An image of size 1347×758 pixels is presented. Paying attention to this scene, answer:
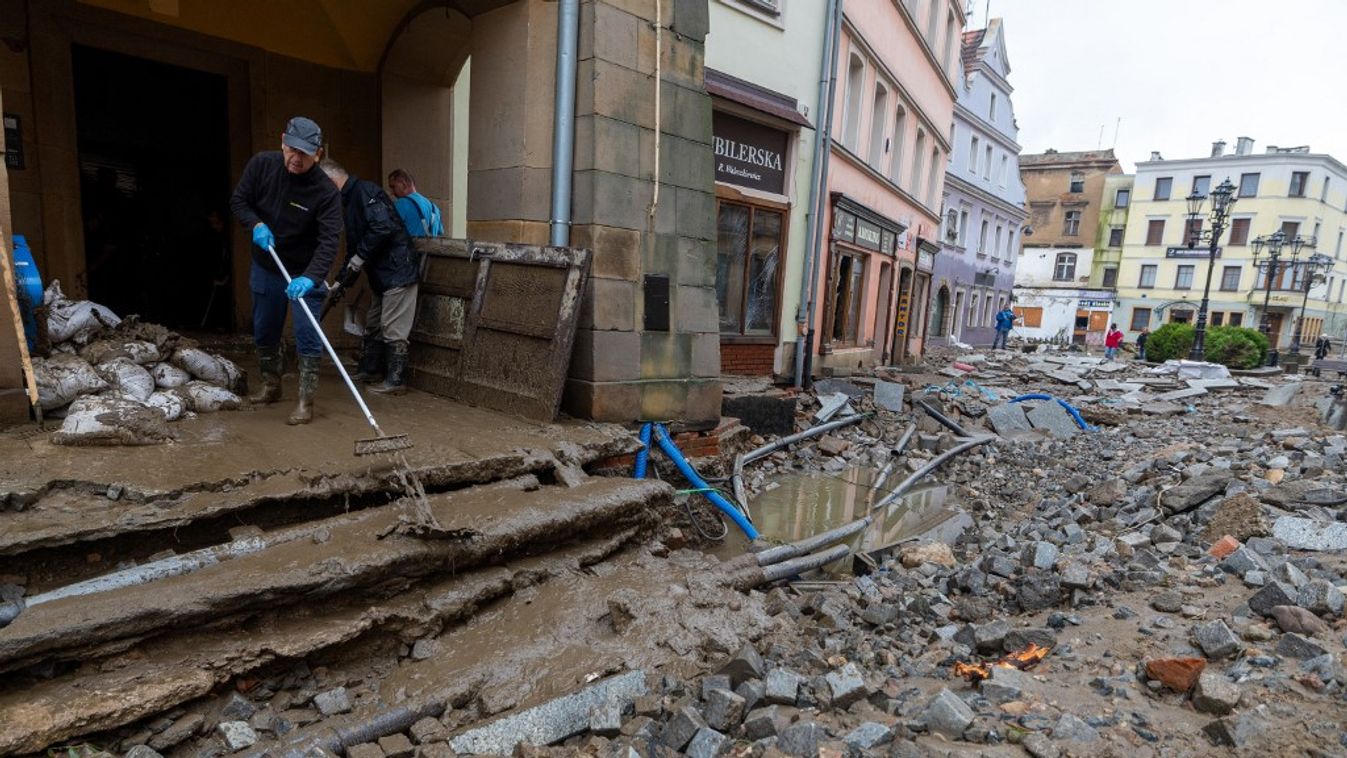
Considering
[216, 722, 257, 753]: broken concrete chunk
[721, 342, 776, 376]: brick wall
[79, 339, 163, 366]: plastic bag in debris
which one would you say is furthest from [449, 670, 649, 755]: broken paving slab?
[721, 342, 776, 376]: brick wall

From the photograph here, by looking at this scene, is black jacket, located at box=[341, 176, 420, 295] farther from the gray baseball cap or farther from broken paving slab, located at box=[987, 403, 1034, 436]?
broken paving slab, located at box=[987, 403, 1034, 436]

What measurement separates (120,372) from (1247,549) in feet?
24.5

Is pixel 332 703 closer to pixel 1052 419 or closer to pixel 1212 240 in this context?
pixel 1052 419

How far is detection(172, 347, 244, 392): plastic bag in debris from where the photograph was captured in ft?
15.5

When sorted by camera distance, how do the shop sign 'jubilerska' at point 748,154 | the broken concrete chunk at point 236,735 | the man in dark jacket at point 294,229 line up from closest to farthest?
1. the broken concrete chunk at point 236,735
2. the man in dark jacket at point 294,229
3. the shop sign 'jubilerska' at point 748,154

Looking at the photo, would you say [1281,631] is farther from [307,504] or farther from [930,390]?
[930,390]

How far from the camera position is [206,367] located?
479cm

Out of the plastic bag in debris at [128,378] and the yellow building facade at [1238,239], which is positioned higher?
the yellow building facade at [1238,239]

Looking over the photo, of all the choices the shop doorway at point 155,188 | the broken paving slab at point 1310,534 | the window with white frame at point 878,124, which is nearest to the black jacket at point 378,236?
the shop doorway at point 155,188

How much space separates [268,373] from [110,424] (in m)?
1.22

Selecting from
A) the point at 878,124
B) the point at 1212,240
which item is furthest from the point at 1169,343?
the point at 878,124

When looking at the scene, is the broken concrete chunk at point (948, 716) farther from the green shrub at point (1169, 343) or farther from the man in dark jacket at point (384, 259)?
the green shrub at point (1169, 343)

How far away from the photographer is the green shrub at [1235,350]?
23234mm

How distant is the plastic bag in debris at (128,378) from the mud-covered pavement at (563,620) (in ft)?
1.22
